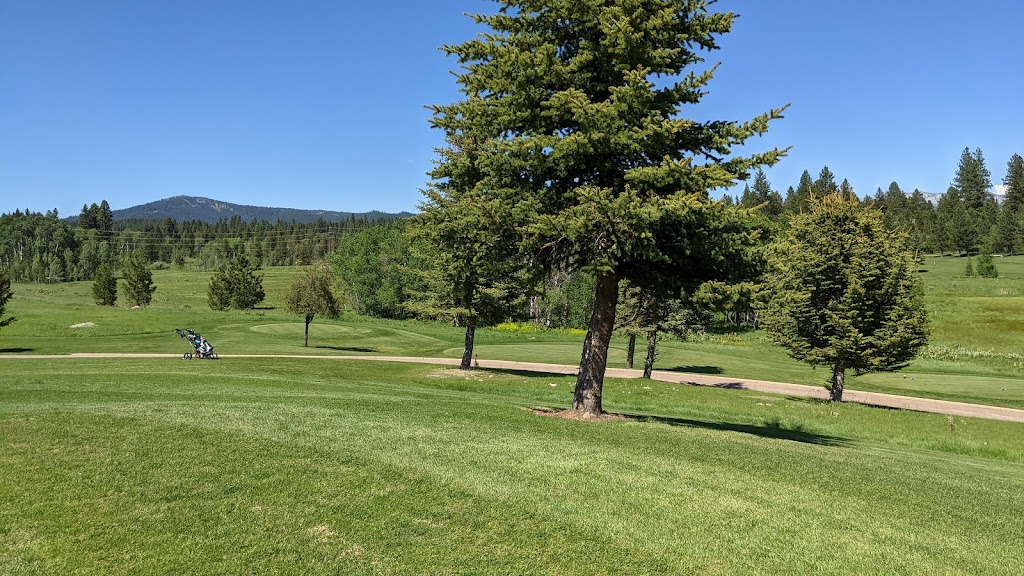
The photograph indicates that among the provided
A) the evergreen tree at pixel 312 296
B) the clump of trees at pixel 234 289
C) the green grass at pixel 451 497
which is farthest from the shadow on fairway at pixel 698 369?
the clump of trees at pixel 234 289

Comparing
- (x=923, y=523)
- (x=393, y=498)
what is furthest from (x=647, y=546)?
(x=923, y=523)

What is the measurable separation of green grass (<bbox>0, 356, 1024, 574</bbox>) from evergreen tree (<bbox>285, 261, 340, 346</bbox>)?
86.5 ft

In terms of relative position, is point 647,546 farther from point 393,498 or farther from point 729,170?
point 729,170

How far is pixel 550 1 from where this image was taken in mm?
14320

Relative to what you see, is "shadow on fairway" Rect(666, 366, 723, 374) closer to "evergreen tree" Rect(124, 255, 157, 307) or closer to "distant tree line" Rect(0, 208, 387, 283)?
"evergreen tree" Rect(124, 255, 157, 307)

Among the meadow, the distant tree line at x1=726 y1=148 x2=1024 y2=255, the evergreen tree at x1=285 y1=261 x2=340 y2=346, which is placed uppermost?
the distant tree line at x1=726 y1=148 x2=1024 y2=255

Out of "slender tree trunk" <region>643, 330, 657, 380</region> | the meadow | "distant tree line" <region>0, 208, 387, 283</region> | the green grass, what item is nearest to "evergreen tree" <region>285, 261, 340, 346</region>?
"slender tree trunk" <region>643, 330, 657, 380</region>

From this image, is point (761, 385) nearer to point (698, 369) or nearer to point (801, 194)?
point (698, 369)

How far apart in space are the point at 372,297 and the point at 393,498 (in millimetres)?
81322

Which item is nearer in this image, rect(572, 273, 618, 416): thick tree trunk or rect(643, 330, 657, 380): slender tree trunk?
rect(572, 273, 618, 416): thick tree trunk

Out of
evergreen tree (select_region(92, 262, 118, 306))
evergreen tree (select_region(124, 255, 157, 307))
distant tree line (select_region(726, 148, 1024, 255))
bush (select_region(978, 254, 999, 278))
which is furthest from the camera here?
distant tree line (select_region(726, 148, 1024, 255))

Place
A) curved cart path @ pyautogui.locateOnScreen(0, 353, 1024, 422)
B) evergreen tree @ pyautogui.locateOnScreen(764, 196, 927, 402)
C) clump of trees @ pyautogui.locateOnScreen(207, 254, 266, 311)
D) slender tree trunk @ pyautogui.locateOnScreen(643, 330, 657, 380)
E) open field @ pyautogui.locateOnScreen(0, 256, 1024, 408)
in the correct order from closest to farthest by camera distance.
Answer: evergreen tree @ pyautogui.locateOnScreen(764, 196, 927, 402), curved cart path @ pyautogui.locateOnScreen(0, 353, 1024, 422), slender tree trunk @ pyautogui.locateOnScreen(643, 330, 657, 380), open field @ pyautogui.locateOnScreen(0, 256, 1024, 408), clump of trees @ pyautogui.locateOnScreen(207, 254, 266, 311)

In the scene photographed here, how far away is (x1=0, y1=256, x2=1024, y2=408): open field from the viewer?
3659cm

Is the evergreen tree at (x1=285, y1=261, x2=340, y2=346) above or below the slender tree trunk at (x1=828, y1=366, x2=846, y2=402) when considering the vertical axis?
above
